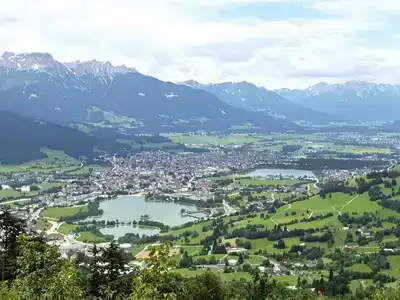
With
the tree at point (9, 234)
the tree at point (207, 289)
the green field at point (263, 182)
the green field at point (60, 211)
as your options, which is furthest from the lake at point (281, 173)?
the tree at point (9, 234)

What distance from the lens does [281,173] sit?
462 feet

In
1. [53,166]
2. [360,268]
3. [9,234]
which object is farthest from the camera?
[53,166]

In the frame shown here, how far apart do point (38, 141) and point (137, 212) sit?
93618 millimetres

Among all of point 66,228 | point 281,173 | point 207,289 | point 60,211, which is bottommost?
point 66,228

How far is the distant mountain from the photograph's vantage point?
522 feet

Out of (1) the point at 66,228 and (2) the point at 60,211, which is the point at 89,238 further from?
(2) the point at 60,211

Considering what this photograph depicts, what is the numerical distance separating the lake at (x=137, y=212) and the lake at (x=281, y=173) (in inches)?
1649

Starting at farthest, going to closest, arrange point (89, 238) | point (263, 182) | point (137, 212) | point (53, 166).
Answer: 1. point (53, 166)
2. point (263, 182)
3. point (137, 212)
4. point (89, 238)

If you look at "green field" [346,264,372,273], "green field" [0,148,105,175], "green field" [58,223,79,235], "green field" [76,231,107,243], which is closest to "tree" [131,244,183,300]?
"green field" [346,264,372,273]

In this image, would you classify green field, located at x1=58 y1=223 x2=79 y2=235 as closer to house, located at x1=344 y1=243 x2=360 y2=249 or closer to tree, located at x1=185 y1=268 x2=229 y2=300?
house, located at x1=344 y1=243 x2=360 y2=249

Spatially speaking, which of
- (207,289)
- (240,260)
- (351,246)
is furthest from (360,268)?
(207,289)

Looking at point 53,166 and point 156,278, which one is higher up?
point 156,278

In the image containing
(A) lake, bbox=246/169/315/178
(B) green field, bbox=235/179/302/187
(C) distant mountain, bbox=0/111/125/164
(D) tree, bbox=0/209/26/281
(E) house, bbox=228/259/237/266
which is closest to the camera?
(D) tree, bbox=0/209/26/281

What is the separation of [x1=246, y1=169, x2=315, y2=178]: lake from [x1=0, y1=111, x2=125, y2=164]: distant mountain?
5439cm
